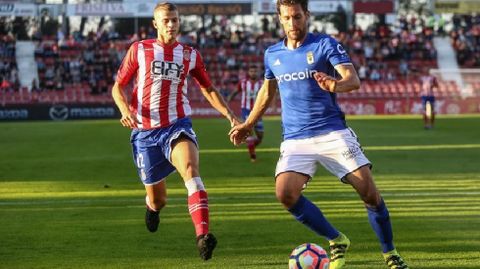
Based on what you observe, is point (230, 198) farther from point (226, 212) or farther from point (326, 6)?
point (326, 6)

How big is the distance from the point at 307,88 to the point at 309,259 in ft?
5.07

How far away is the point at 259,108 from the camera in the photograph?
9461 mm

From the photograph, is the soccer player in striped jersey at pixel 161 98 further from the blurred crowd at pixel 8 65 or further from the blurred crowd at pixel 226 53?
the blurred crowd at pixel 8 65

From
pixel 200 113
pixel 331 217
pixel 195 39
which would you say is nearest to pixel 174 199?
pixel 331 217

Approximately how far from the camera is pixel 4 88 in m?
54.5

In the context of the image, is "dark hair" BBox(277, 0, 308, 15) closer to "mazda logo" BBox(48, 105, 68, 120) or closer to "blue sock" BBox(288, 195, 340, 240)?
"blue sock" BBox(288, 195, 340, 240)

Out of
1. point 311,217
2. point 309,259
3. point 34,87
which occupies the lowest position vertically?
point 34,87

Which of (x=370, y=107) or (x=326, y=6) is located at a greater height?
(x=326, y=6)

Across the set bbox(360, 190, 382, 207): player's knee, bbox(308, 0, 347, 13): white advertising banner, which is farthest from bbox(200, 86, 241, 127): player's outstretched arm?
bbox(308, 0, 347, 13): white advertising banner

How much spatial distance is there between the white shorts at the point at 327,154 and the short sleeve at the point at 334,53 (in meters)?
0.67

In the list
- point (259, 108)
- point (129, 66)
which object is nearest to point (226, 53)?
point (129, 66)

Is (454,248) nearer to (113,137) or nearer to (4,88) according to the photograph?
(113,137)

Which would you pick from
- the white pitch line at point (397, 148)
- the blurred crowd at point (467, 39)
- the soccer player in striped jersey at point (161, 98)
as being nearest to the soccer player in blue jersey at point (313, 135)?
the soccer player in striped jersey at point (161, 98)

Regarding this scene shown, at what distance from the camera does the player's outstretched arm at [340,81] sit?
315 inches
